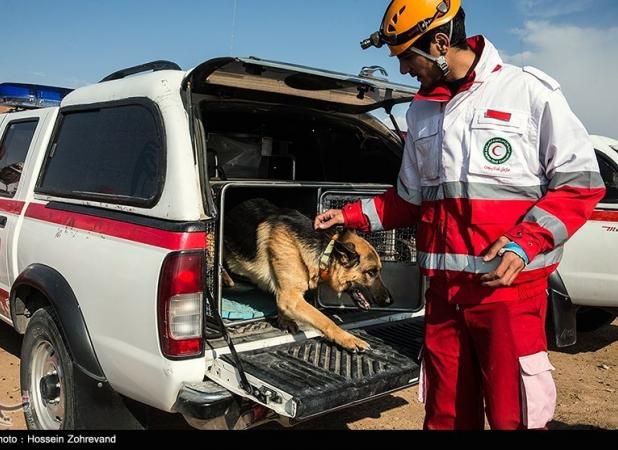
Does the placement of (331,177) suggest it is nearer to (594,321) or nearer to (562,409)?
(562,409)

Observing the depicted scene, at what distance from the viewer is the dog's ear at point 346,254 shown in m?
3.46

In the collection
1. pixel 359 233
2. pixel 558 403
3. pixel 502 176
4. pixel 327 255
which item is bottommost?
pixel 558 403

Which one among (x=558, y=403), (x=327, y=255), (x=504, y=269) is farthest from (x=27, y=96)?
(x=558, y=403)

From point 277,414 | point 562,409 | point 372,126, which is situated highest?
point 372,126

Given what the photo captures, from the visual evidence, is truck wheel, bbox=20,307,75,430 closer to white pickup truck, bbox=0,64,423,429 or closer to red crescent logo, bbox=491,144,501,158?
white pickup truck, bbox=0,64,423,429

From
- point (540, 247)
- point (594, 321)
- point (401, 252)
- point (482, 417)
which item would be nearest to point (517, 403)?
point (482, 417)

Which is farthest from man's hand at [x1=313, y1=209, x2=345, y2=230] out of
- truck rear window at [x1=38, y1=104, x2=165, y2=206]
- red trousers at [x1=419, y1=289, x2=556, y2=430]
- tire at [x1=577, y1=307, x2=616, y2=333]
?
tire at [x1=577, y1=307, x2=616, y2=333]

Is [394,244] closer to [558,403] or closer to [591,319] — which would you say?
[558,403]

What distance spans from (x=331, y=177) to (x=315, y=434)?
9.31ft

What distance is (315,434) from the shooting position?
262 cm

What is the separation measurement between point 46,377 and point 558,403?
3878 millimetres

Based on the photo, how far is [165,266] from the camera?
2.42m

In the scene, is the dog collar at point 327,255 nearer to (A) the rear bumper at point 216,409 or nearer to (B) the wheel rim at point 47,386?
(A) the rear bumper at point 216,409

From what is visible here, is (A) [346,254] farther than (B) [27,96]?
No
